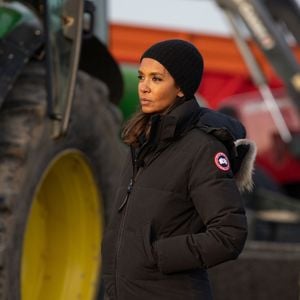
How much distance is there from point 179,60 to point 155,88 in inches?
3.8

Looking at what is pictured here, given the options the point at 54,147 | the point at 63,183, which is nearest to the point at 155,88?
the point at 54,147

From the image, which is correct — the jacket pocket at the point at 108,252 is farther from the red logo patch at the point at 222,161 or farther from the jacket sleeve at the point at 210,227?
the red logo patch at the point at 222,161

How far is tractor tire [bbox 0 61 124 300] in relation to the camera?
3783 millimetres

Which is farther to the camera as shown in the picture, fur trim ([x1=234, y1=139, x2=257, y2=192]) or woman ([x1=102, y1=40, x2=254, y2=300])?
fur trim ([x1=234, y1=139, x2=257, y2=192])

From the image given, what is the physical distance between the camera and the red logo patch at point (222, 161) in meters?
2.67

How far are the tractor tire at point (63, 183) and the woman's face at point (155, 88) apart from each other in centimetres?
102

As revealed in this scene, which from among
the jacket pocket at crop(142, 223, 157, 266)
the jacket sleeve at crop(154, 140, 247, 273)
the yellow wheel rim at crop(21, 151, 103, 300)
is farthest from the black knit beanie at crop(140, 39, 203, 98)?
the yellow wheel rim at crop(21, 151, 103, 300)

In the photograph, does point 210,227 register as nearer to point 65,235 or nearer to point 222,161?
point 222,161

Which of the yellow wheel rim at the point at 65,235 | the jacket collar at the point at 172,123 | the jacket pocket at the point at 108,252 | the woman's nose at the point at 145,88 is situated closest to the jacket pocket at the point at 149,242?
the jacket pocket at the point at 108,252

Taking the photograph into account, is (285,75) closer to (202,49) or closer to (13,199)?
(13,199)

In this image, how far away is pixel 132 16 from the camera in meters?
13.8

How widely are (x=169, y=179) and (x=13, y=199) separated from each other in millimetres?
1033

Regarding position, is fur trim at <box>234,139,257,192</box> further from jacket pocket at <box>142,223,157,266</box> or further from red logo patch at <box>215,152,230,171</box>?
jacket pocket at <box>142,223,157,266</box>

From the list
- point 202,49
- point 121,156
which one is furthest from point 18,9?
point 202,49
